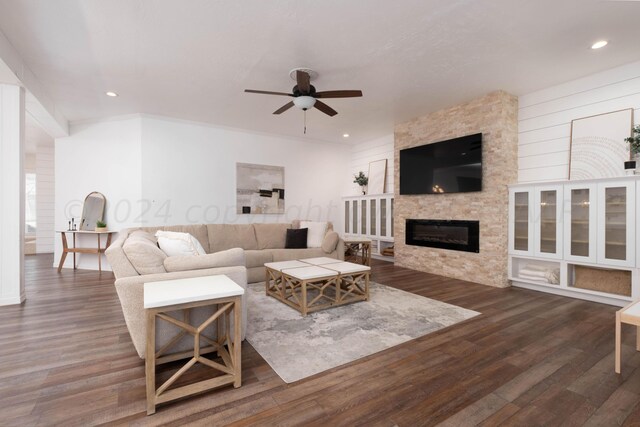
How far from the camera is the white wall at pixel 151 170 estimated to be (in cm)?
537

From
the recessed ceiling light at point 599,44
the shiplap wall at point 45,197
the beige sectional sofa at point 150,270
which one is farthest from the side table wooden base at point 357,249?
the shiplap wall at point 45,197

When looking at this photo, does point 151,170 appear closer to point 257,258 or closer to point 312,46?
point 257,258

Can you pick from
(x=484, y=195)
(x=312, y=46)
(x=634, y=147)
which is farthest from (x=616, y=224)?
(x=312, y=46)

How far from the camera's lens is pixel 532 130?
4.32 m

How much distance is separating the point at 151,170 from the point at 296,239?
289 cm

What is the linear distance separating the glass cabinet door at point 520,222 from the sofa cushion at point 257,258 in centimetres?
361

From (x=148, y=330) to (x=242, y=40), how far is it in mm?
2732

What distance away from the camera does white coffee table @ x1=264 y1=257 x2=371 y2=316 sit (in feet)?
10.6

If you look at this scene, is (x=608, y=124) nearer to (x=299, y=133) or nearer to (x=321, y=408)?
(x=321, y=408)

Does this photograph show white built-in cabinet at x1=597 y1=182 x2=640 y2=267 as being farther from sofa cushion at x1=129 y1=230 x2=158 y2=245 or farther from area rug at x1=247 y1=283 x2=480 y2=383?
sofa cushion at x1=129 y1=230 x2=158 y2=245

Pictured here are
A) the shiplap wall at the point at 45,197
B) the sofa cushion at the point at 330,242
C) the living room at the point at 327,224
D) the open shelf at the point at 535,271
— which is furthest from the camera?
the shiplap wall at the point at 45,197

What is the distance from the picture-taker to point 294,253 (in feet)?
16.1

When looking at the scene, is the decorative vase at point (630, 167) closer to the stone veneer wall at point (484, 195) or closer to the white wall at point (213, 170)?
the stone veneer wall at point (484, 195)

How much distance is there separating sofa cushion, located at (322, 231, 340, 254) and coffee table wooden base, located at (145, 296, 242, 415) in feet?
9.09
